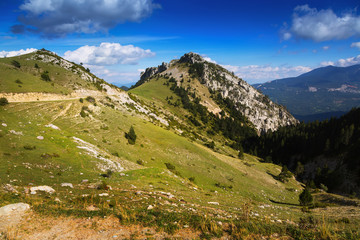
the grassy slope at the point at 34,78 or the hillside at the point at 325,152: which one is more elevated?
the grassy slope at the point at 34,78

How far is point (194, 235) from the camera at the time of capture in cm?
1029

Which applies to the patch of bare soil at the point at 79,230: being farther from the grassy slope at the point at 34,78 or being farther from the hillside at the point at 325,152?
the hillside at the point at 325,152

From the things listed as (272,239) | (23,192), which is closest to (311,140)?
(272,239)

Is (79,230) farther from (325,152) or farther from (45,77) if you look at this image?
(325,152)

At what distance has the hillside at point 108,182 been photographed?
10758mm

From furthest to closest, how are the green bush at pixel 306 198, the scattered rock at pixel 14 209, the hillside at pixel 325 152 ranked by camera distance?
the hillside at pixel 325 152 → the green bush at pixel 306 198 → the scattered rock at pixel 14 209

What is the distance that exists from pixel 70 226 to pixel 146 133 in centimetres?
4742

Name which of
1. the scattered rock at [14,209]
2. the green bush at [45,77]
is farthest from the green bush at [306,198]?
the green bush at [45,77]

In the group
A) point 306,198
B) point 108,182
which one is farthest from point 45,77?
point 306,198

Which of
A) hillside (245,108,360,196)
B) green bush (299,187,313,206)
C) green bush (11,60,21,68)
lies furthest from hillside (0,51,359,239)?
hillside (245,108,360,196)

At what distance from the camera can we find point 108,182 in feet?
72.3

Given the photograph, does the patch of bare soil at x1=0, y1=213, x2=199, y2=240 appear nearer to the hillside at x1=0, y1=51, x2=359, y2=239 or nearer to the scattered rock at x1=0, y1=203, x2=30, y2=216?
the hillside at x1=0, y1=51, x2=359, y2=239

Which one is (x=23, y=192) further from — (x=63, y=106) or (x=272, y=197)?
(x=272, y=197)

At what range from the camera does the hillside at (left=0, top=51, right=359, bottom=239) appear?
35.3ft
